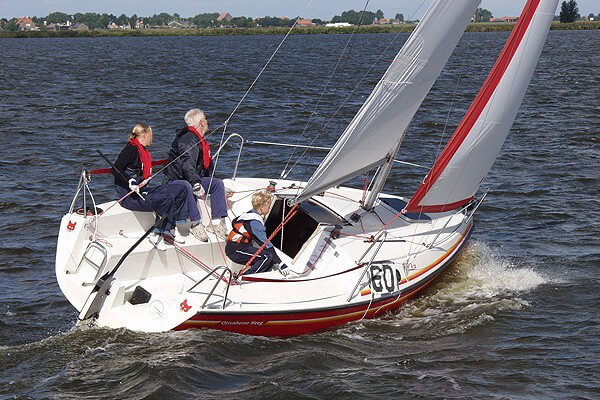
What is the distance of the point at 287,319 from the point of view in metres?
9.56

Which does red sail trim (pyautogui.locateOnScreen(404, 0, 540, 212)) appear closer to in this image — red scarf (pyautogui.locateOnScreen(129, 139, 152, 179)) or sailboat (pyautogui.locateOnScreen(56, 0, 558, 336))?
sailboat (pyautogui.locateOnScreen(56, 0, 558, 336))

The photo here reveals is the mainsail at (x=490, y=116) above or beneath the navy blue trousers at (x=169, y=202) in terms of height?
above

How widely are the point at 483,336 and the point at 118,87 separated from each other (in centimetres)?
2902

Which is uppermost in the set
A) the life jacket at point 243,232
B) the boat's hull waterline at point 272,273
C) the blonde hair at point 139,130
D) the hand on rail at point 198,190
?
the blonde hair at point 139,130

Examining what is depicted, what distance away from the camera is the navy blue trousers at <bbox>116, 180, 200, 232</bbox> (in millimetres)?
10305

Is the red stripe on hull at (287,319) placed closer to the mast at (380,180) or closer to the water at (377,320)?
the water at (377,320)

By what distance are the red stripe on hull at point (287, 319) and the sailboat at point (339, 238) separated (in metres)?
0.02

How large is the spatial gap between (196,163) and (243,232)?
1.45m

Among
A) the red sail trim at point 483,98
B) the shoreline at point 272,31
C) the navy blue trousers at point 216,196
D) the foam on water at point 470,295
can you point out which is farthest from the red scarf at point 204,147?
the shoreline at point 272,31

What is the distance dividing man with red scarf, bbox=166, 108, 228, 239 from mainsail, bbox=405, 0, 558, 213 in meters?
2.63

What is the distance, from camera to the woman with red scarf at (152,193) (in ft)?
33.8

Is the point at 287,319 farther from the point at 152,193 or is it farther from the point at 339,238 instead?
the point at 152,193

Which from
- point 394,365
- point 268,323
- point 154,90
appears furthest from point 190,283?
point 154,90

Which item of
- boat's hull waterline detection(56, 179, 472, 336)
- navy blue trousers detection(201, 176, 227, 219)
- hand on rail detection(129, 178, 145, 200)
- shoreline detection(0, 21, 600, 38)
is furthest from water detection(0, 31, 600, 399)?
shoreline detection(0, 21, 600, 38)
